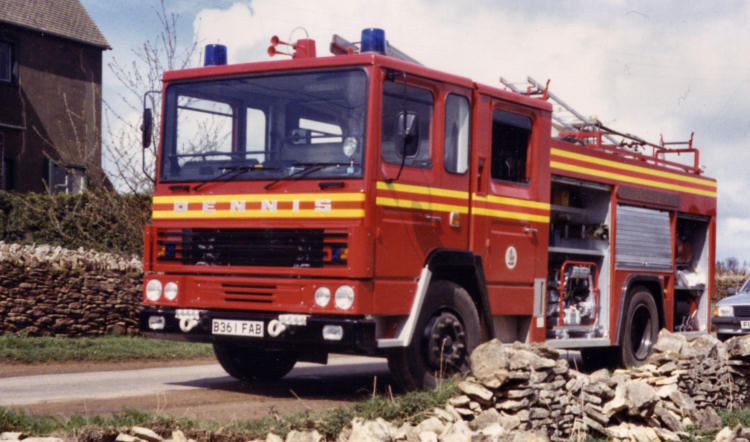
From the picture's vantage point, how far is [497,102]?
10602 mm

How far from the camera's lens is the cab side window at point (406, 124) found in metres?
8.98

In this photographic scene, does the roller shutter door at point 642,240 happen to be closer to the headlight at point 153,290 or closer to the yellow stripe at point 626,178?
the yellow stripe at point 626,178

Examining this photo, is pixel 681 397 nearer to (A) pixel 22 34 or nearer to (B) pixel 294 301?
(B) pixel 294 301

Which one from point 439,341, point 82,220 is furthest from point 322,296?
point 82,220

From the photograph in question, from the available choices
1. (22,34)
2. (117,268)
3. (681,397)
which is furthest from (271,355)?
(22,34)

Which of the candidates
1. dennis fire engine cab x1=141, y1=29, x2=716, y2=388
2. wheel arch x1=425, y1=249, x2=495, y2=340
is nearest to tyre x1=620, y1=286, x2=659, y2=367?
dennis fire engine cab x1=141, y1=29, x2=716, y2=388

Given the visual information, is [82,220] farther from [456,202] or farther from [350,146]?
[350,146]

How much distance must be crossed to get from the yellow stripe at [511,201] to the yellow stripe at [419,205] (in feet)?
0.98

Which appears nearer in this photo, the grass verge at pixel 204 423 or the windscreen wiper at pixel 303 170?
the grass verge at pixel 204 423

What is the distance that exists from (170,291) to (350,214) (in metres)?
2.15

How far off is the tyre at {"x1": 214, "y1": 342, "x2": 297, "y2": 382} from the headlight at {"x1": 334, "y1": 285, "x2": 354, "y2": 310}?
208 cm

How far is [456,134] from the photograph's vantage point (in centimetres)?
1002

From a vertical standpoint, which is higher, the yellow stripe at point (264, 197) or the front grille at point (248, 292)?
the yellow stripe at point (264, 197)

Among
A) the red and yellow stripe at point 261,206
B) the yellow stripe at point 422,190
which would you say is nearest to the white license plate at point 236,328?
the red and yellow stripe at point 261,206
